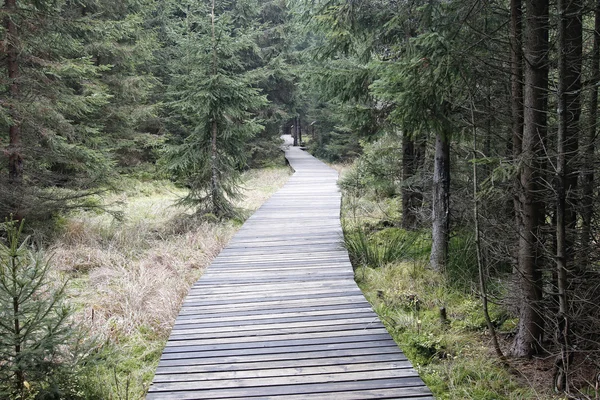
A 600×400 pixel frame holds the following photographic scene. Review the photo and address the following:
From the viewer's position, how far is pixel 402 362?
350cm

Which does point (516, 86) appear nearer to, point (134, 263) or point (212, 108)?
point (134, 263)

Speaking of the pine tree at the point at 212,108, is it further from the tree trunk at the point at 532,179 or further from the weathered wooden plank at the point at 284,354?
the tree trunk at the point at 532,179

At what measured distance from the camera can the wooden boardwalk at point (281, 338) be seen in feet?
10.5

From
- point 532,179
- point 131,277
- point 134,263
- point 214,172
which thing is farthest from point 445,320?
point 214,172

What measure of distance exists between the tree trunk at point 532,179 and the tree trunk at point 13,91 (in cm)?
793

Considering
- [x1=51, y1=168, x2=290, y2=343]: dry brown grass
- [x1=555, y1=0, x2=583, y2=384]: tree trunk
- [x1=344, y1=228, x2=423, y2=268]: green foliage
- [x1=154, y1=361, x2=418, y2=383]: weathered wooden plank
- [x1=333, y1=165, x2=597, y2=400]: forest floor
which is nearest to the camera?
[x1=555, y1=0, x2=583, y2=384]: tree trunk

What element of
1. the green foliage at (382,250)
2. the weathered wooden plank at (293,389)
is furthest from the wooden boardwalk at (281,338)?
the green foliage at (382,250)

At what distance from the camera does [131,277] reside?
6629mm

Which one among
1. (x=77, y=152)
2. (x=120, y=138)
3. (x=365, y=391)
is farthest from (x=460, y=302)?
(x=120, y=138)

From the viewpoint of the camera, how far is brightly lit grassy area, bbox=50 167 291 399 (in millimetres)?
3953

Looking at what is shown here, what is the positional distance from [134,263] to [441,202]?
5.28 meters

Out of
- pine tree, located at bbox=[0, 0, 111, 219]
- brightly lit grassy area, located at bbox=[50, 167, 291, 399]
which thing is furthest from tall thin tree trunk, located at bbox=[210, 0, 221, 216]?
pine tree, located at bbox=[0, 0, 111, 219]

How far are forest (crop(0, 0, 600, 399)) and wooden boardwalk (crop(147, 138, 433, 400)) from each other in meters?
0.43

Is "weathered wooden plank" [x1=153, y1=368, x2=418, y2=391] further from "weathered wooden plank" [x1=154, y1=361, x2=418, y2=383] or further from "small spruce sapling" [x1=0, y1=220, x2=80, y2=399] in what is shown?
"small spruce sapling" [x1=0, y1=220, x2=80, y2=399]
